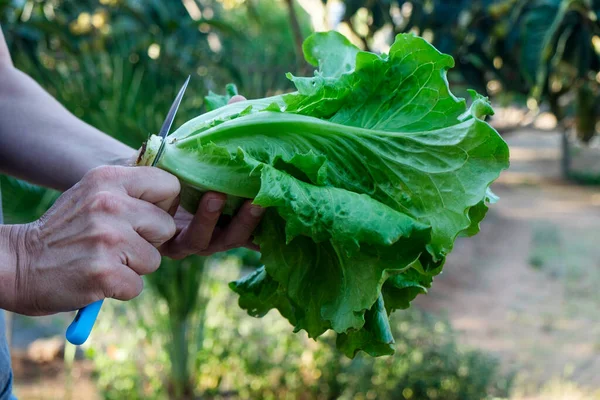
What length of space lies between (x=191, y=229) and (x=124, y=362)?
321cm

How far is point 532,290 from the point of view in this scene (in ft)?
30.4

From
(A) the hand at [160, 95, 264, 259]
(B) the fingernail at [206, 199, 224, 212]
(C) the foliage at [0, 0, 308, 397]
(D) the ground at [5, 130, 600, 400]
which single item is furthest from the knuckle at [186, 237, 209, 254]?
(D) the ground at [5, 130, 600, 400]

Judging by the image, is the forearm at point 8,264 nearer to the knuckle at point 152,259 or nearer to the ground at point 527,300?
the knuckle at point 152,259

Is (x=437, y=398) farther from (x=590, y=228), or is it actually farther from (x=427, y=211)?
(x=590, y=228)

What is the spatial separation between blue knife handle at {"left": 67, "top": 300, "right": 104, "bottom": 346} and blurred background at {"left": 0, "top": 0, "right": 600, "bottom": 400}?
186cm

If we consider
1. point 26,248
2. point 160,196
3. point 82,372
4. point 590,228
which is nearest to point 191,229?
point 160,196

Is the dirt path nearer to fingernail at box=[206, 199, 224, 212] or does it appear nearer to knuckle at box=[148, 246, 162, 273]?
fingernail at box=[206, 199, 224, 212]

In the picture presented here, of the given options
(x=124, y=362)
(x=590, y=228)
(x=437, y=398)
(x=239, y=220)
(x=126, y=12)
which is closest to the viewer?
(x=239, y=220)


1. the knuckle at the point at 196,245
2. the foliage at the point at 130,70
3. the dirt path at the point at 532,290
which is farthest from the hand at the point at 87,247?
the dirt path at the point at 532,290

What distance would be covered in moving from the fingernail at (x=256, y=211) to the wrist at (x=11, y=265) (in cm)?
44

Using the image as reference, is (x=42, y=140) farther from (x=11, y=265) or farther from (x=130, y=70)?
(x=130, y=70)

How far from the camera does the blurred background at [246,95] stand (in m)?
2.77

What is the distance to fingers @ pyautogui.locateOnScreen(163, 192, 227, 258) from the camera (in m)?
1.32

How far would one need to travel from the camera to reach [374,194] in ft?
4.21
